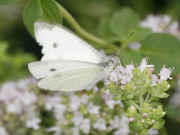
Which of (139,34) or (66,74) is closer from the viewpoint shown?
(66,74)

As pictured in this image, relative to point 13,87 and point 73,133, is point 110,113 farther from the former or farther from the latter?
point 13,87

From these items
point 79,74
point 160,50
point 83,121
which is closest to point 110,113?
point 83,121

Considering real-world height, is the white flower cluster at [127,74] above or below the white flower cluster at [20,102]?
above

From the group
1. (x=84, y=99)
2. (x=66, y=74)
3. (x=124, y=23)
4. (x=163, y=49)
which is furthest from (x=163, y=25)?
(x=66, y=74)

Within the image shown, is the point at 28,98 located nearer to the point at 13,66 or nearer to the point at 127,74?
the point at 13,66

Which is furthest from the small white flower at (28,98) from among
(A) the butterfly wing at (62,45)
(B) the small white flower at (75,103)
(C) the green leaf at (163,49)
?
(C) the green leaf at (163,49)

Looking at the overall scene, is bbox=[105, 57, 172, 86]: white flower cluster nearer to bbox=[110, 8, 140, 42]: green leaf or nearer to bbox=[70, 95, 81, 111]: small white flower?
bbox=[70, 95, 81, 111]: small white flower

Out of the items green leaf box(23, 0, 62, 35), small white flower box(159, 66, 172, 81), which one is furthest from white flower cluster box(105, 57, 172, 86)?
green leaf box(23, 0, 62, 35)

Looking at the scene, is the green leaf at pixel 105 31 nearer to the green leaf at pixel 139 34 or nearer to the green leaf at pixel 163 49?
the green leaf at pixel 139 34
